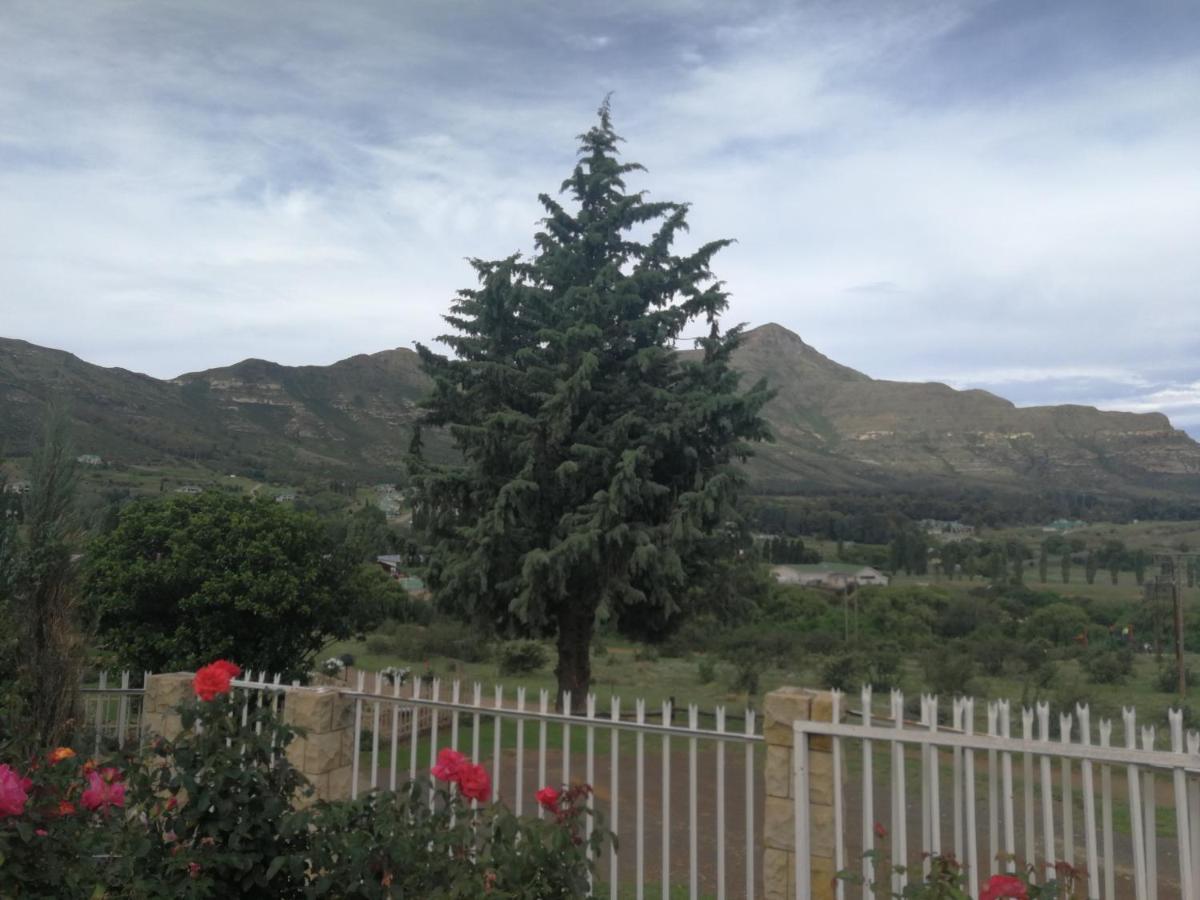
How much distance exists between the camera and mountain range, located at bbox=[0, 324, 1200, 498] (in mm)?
68438

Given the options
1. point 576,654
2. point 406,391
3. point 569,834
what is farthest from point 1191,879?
point 406,391

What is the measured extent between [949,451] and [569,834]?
132 metres

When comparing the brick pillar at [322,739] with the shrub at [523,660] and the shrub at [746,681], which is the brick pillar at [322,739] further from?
the shrub at [523,660]

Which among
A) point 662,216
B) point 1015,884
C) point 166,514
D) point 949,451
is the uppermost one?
point 949,451

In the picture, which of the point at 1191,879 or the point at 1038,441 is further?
the point at 1038,441

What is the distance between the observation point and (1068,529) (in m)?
71.7

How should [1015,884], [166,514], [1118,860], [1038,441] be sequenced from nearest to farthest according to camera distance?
[1015,884] → [1118,860] → [166,514] → [1038,441]

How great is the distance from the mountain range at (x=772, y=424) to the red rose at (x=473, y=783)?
40574 mm

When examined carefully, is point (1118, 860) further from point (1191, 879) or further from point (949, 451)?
point (949, 451)

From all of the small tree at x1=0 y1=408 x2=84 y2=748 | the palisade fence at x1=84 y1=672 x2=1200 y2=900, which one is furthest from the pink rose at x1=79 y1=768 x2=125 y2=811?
the small tree at x1=0 y1=408 x2=84 y2=748

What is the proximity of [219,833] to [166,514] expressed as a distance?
9013mm

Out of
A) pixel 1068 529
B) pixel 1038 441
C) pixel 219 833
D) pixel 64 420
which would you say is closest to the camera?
pixel 219 833

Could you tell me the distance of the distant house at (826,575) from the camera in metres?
43.1

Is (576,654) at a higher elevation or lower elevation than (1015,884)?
lower
